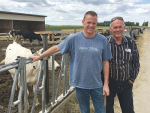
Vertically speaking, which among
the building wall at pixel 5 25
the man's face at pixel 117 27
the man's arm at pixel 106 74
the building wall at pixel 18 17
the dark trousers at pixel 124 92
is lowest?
the dark trousers at pixel 124 92

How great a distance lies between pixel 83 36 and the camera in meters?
1.88

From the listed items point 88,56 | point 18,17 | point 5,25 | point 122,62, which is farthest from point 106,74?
point 5,25

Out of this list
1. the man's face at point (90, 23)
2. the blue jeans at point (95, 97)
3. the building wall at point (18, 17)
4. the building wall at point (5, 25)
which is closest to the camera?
the man's face at point (90, 23)

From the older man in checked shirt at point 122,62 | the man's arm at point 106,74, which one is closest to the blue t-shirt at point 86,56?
the man's arm at point 106,74

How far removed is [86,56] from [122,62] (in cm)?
62

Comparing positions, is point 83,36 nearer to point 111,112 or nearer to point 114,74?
point 114,74

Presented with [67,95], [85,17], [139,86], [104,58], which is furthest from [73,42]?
[139,86]

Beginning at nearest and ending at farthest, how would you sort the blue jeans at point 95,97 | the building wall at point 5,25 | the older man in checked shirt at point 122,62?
the blue jeans at point 95,97 → the older man in checked shirt at point 122,62 → the building wall at point 5,25

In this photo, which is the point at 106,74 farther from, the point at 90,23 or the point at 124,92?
the point at 90,23

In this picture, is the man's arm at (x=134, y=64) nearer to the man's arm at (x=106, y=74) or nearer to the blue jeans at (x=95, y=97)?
the man's arm at (x=106, y=74)

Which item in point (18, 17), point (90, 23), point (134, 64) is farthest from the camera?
point (18, 17)

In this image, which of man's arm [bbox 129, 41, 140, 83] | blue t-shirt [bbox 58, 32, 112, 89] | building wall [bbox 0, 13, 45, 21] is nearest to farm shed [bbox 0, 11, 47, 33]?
building wall [bbox 0, 13, 45, 21]

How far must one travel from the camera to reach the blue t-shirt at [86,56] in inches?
72.8

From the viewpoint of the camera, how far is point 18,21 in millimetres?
19641
